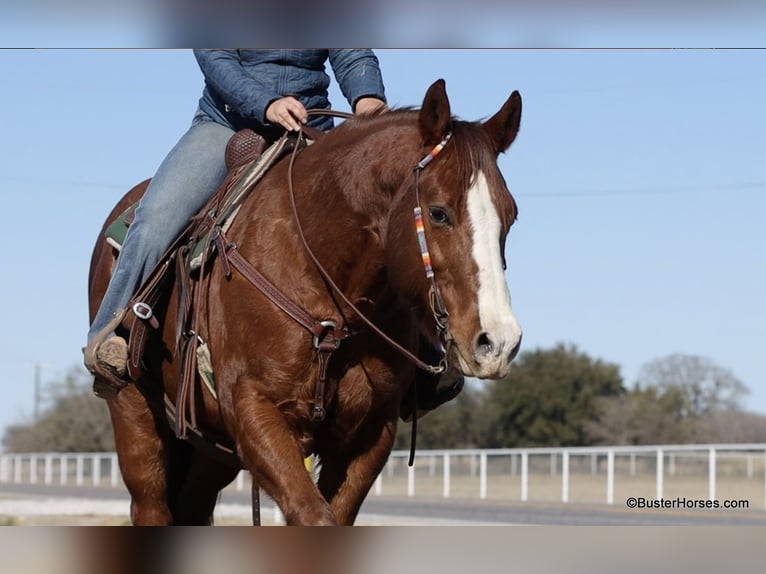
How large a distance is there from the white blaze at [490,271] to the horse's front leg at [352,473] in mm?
1538

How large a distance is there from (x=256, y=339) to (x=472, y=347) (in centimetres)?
139

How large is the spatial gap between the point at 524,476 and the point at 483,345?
30114 mm

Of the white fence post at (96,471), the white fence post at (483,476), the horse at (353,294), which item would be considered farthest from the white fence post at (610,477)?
the white fence post at (96,471)

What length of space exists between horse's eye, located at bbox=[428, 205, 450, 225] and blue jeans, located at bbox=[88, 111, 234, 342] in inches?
81.9

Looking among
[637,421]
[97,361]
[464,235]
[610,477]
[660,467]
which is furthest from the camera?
[637,421]

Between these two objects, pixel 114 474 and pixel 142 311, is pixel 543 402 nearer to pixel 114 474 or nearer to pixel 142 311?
pixel 114 474

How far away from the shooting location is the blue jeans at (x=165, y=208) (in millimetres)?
6359

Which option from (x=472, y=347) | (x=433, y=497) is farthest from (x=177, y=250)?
(x=433, y=497)

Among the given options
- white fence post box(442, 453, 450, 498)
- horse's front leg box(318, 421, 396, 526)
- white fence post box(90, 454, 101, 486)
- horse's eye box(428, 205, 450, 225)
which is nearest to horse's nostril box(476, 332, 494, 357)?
horse's eye box(428, 205, 450, 225)

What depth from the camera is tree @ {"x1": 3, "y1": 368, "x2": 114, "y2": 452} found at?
66.4 meters

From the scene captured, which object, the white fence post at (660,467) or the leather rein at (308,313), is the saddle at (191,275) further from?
the white fence post at (660,467)

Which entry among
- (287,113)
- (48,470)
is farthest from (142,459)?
(48,470)

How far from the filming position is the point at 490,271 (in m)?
4.52

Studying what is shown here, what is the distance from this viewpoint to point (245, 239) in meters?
5.76
